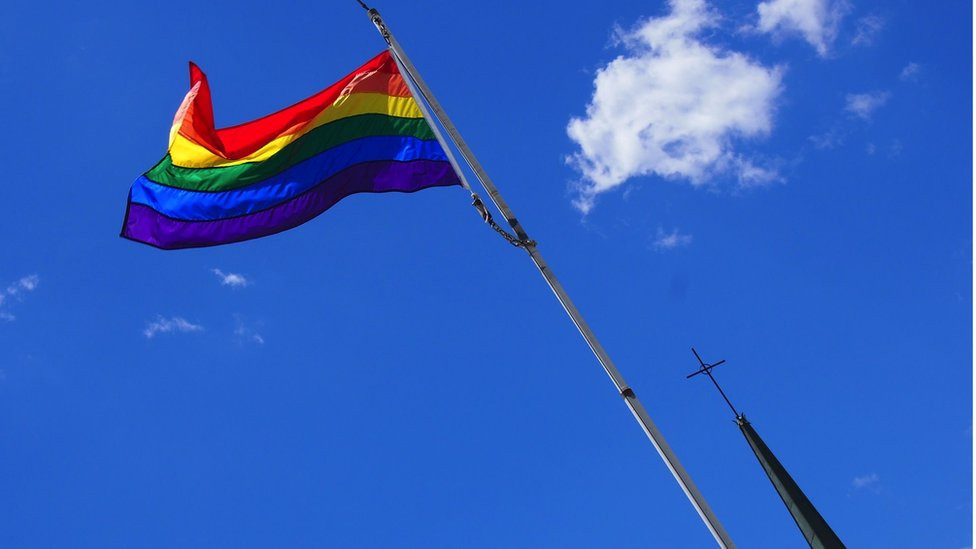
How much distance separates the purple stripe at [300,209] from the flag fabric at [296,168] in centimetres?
2

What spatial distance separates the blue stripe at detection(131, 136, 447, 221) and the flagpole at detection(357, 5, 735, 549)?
1508 mm

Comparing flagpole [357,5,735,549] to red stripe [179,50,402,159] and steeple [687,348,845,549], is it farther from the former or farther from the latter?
steeple [687,348,845,549]

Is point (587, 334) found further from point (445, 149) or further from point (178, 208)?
point (178, 208)

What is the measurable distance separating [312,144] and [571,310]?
6707mm

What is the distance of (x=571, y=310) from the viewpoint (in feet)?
51.0

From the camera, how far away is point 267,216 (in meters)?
18.9

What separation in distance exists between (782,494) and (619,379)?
7.66 meters

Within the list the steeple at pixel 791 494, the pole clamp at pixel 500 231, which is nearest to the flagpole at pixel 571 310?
the pole clamp at pixel 500 231

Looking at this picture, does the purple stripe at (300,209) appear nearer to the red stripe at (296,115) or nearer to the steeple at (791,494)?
the red stripe at (296,115)

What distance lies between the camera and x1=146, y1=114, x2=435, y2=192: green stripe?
63.3 ft

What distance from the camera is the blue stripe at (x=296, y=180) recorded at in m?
19.1

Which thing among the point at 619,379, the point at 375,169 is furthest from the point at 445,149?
the point at 619,379

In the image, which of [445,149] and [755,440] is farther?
[755,440]

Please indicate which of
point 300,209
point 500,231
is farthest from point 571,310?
point 300,209
